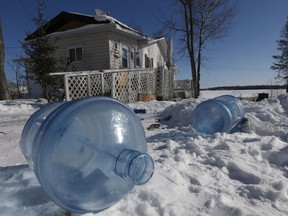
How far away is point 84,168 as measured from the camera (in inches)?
45.8

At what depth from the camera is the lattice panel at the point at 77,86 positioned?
845cm

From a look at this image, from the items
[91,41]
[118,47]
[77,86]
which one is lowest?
[77,86]

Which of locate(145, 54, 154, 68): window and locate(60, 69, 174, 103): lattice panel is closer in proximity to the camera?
locate(60, 69, 174, 103): lattice panel

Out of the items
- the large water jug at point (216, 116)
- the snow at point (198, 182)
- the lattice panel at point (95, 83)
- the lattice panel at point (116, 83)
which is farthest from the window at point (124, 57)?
the snow at point (198, 182)

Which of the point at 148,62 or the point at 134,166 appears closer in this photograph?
the point at 134,166

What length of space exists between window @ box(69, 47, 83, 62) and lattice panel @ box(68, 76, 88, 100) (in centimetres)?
340

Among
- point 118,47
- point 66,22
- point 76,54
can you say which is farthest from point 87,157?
point 66,22

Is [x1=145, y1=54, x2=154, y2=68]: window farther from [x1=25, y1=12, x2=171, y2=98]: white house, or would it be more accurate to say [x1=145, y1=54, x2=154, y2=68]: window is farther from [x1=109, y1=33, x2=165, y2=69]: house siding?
[x1=25, y1=12, x2=171, y2=98]: white house

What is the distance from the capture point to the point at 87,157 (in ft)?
3.85

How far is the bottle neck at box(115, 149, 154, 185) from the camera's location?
110 centimetres

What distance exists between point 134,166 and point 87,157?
10.2 inches

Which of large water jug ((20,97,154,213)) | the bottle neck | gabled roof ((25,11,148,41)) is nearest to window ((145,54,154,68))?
gabled roof ((25,11,148,41))

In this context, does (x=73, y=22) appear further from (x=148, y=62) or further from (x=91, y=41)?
(x=148, y=62)

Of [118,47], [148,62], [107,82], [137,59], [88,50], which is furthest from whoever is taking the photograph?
[148,62]
